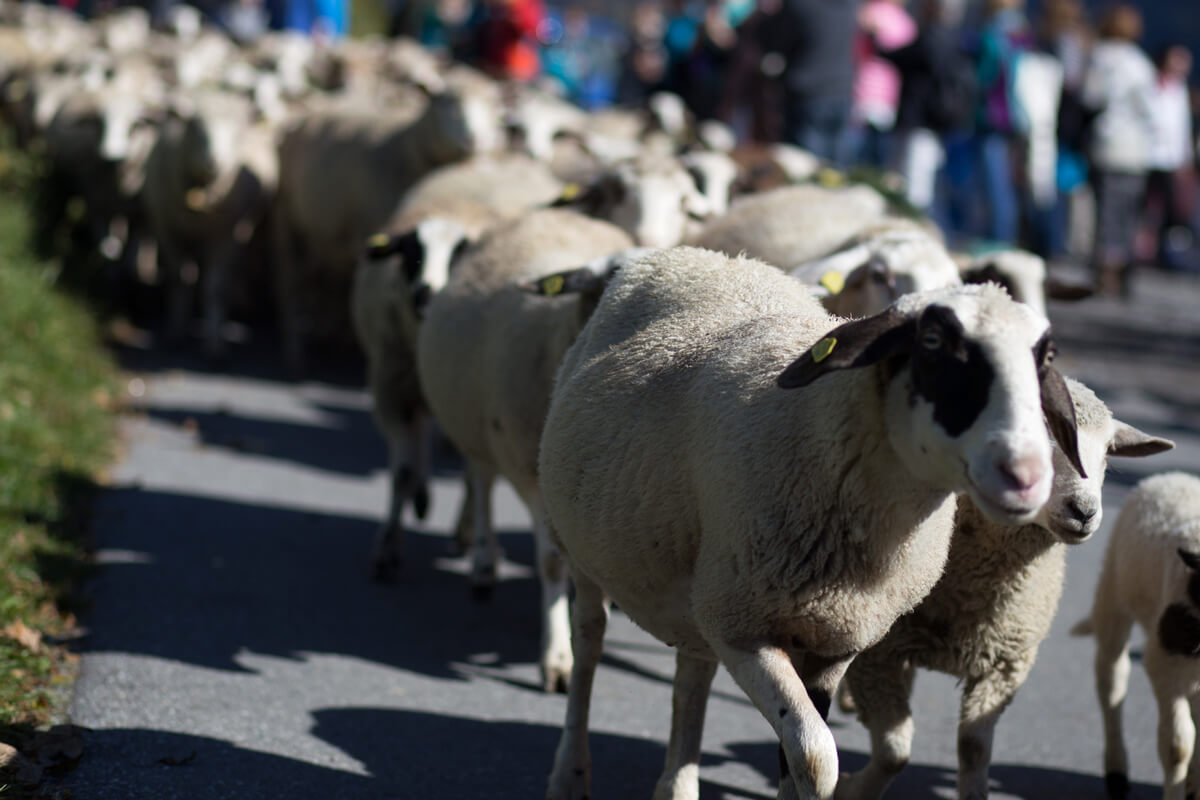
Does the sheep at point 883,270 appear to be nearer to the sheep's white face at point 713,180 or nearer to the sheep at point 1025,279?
the sheep at point 1025,279

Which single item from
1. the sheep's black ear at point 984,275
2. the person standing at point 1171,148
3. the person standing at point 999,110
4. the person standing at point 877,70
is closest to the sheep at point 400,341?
the sheep's black ear at point 984,275

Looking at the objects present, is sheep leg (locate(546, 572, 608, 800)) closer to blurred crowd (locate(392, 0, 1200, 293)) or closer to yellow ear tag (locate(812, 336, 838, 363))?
yellow ear tag (locate(812, 336, 838, 363))

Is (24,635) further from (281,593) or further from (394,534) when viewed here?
(394,534)

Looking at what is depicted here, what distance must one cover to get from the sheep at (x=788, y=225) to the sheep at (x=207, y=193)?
15.6ft

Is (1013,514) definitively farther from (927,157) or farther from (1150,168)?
(1150,168)

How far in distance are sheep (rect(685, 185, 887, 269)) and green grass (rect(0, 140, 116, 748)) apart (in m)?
2.79

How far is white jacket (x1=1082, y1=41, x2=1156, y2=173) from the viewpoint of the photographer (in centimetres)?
1211

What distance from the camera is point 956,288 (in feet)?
9.14

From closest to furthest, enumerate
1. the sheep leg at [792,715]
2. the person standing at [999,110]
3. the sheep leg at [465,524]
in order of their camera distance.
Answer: the sheep leg at [792,715] → the sheep leg at [465,524] → the person standing at [999,110]

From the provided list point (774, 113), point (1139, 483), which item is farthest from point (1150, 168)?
point (1139, 483)

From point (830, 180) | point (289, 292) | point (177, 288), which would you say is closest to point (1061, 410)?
point (830, 180)

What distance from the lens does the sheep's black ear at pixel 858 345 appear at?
2674 mm

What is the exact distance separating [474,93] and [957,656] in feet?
18.3

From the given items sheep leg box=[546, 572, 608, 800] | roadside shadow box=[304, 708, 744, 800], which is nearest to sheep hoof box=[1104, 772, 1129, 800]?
roadside shadow box=[304, 708, 744, 800]
